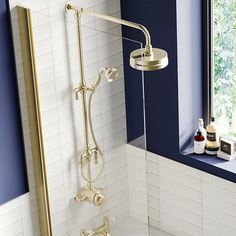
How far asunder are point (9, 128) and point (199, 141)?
3.33 feet

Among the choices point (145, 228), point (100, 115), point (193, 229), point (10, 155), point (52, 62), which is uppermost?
point (52, 62)

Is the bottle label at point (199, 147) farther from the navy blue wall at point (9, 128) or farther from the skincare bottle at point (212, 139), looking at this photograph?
the navy blue wall at point (9, 128)

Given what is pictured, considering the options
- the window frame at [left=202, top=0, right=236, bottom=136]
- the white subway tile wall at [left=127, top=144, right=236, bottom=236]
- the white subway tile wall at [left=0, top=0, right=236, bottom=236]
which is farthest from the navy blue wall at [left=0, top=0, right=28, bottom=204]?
the window frame at [left=202, top=0, right=236, bottom=136]

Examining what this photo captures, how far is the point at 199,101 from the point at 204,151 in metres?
0.27

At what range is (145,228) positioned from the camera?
321 centimetres

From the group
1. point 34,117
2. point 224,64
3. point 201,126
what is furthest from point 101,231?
point 224,64

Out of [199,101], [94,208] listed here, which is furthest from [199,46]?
[94,208]

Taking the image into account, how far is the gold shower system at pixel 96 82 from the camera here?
108 inches

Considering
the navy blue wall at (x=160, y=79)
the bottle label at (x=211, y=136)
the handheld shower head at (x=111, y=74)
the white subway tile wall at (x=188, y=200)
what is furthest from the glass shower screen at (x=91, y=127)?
the bottle label at (x=211, y=136)

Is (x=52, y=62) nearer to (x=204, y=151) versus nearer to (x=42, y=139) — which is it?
(x=42, y=139)

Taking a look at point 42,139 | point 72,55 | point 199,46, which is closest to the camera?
point 72,55

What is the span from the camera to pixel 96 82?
2.91 meters

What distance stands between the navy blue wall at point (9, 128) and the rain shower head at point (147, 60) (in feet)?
2.04

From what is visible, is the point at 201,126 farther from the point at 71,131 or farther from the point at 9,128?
the point at 9,128
